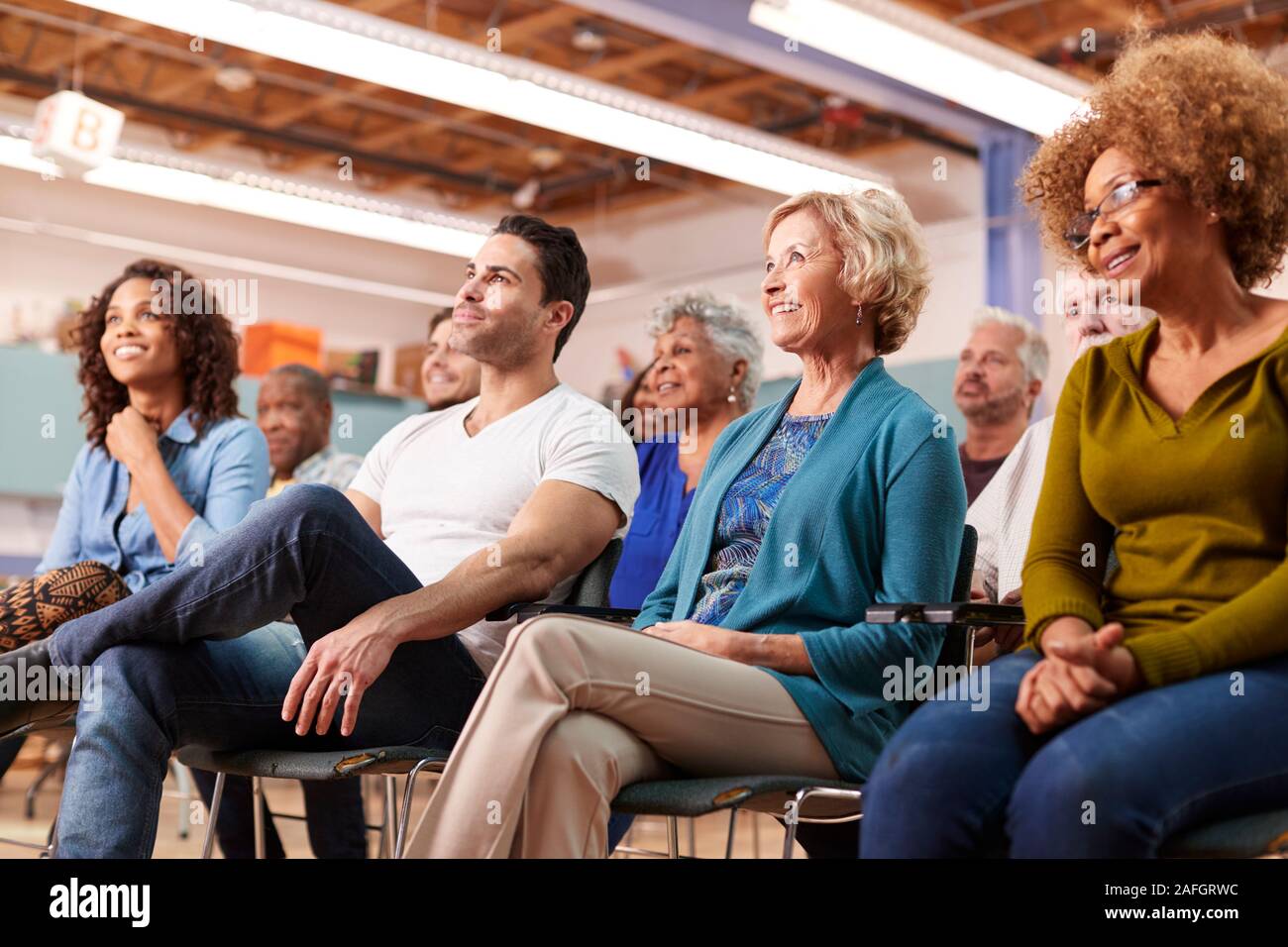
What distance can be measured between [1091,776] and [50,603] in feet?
5.89

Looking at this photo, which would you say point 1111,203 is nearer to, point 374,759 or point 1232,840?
point 1232,840

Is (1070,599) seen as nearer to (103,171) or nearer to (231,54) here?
(103,171)

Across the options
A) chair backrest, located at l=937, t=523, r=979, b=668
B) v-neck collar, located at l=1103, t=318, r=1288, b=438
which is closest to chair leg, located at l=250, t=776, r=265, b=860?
chair backrest, located at l=937, t=523, r=979, b=668

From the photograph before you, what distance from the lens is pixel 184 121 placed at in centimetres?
879

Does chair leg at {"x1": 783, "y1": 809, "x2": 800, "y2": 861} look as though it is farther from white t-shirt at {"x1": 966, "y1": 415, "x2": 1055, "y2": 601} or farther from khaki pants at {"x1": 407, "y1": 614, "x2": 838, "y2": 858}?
white t-shirt at {"x1": 966, "y1": 415, "x2": 1055, "y2": 601}

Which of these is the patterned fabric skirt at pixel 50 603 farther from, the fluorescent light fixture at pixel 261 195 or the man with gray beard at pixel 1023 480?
the fluorescent light fixture at pixel 261 195

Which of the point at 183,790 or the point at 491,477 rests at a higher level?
the point at 491,477

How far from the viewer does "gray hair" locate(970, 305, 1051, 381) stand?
3.60 m

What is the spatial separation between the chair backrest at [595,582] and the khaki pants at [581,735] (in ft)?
2.01

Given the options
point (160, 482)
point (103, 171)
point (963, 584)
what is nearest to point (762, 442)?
point (963, 584)

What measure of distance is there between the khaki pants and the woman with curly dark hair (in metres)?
1.16

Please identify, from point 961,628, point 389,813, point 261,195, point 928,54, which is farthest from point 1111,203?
point 261,195

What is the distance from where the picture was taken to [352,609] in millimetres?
2041
